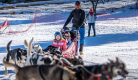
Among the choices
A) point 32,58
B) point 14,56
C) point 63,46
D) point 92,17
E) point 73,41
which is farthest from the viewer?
point 92,17

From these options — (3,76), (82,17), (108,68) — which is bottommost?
(3,76)

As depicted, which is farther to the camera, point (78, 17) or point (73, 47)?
point (78, 17)

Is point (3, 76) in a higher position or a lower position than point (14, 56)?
lower

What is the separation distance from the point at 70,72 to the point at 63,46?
10.2 ft

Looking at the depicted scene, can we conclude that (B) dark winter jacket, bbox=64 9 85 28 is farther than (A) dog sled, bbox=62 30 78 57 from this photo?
Yes

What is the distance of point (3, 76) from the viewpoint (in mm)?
5492

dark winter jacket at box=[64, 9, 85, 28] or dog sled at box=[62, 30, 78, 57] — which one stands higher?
dark winter jacket at box=[64, 9, 85, 28]

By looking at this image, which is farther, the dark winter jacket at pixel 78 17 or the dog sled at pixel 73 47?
the dark winter jacket at pixel 78 17

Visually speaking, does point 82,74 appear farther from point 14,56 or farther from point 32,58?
point 14,56

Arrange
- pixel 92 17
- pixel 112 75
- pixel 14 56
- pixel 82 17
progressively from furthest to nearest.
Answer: pixel 92 17 < pixel 82 17 < pixel 14 56 < pixel 112 75

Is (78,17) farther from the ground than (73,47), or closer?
farther from the ground

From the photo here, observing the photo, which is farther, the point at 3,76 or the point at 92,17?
the point at 92,17

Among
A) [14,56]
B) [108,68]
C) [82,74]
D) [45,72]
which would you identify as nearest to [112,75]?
[108,68]

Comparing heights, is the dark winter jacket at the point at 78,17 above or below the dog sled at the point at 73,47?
above
